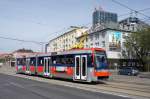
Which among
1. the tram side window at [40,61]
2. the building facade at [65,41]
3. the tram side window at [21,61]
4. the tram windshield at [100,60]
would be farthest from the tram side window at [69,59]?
the building facade at [65,41]

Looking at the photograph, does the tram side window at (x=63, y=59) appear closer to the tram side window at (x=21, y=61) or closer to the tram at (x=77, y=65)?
the tram at (x=77, y=65)

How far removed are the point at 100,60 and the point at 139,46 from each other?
49317 millimetres

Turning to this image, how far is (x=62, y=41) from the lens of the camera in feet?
381

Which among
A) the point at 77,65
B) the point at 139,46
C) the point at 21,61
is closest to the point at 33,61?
the point at 21,61

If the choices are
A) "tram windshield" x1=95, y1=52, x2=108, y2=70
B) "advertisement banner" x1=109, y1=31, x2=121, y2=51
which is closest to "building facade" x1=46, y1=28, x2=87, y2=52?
"advertisement banner" x1=109, y1=31, x2=121, y2=51

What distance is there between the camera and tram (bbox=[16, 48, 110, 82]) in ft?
82.2

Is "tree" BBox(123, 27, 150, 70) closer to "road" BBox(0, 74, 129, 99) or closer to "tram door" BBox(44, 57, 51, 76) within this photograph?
"tram door" BBox(44, 57, 51, 76)

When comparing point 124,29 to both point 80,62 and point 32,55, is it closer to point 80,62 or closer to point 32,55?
point 32,55

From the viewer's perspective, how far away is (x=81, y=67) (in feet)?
85.6

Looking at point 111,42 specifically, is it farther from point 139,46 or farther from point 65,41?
point 65,41

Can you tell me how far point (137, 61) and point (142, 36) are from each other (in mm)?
12284

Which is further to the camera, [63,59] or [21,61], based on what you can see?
[21,61]

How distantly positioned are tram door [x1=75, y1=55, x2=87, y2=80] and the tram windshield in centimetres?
99

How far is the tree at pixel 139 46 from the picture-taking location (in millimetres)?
69375
